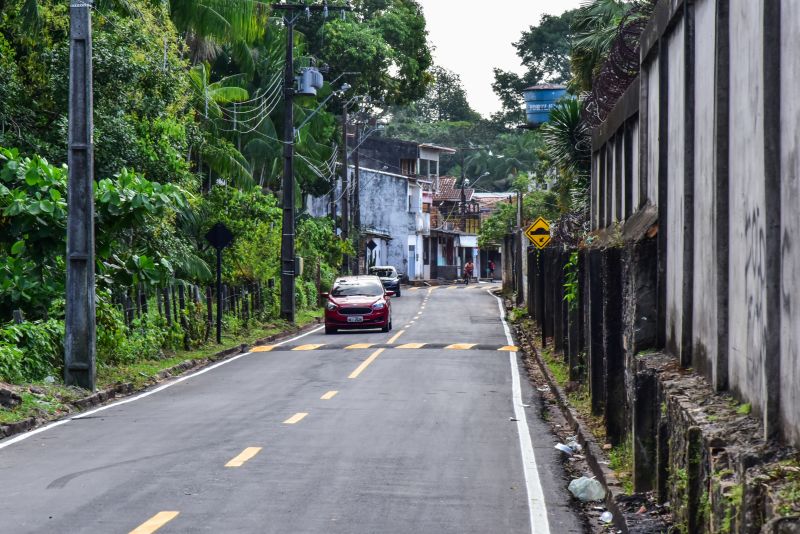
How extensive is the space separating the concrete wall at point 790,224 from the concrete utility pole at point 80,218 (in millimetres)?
14857

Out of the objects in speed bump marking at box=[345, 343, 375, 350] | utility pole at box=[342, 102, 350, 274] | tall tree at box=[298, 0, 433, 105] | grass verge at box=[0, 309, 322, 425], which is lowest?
speed bump marking at box=[345, 343, 375, 350]

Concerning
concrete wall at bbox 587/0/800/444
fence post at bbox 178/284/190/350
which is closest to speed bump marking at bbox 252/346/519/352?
fence post at bbox 178/284/190/350

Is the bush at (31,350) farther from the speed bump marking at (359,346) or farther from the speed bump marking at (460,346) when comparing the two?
the speed bump marking at (460,346)

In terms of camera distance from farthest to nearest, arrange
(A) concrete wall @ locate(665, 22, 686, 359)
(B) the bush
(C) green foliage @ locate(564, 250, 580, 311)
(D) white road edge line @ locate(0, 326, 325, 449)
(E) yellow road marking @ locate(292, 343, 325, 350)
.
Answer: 1. (E) yellow road marking @ locate(292, 343, 325, 350)
2. (C) green foliage @ locate(564, 250, 580, 311)
3. (B) the bush
4. (D) white road edge line @ locate(0, 326, 325, 449)
5. (A) concrete wall @ locate(665, 22, 686, 359)

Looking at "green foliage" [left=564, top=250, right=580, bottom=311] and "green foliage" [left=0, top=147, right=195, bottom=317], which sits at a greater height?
"green foliage" [left=0, top=147, right=195, bottom=317]

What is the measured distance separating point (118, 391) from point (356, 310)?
1625 cm

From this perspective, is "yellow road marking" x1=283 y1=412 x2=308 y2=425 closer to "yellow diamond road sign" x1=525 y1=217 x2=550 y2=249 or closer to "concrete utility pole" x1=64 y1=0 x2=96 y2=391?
"concrete utility pole" x1=64 y1=0 x2=96 y2=391

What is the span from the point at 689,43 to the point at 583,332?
9382 millimetres

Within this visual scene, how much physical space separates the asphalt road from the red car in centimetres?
1284

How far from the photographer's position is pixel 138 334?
24750 millimetres

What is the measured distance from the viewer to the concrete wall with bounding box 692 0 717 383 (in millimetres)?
8797

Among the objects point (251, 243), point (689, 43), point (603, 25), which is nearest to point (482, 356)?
point (603, 25)

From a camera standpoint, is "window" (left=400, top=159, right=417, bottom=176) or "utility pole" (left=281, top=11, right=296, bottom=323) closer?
"utility pole" (left=281, top=11, right=296, bottom=323)

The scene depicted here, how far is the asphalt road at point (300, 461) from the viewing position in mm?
9836
